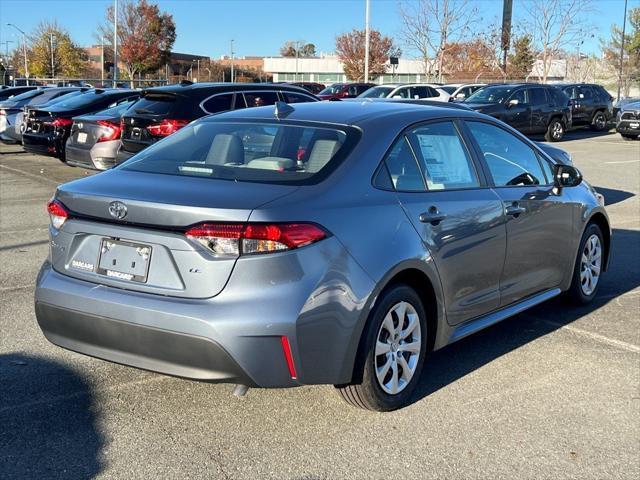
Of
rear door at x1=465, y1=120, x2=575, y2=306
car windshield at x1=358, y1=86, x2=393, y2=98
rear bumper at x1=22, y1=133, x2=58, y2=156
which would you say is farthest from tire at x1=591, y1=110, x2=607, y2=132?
rear door at x1=465, y1=120, x2=575, y2=306

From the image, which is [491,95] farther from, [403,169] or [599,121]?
[403,169]

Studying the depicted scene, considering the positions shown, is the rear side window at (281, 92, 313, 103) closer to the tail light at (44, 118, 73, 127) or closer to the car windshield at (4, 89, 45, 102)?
the tail light at (44, 118, 73, 127)

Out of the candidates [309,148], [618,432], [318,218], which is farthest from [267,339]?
[618,432]

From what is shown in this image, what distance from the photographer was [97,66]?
88938 millimetres

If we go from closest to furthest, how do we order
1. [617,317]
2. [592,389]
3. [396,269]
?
[396,269] → [592,389] → [617,317]

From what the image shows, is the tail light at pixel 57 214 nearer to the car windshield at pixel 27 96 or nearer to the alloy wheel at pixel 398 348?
the alloy wheel at pixel 398 348

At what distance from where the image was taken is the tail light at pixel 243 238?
3.46m

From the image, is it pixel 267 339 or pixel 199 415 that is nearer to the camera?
pixel 267 339

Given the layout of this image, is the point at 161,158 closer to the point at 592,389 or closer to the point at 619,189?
the point at 592,389

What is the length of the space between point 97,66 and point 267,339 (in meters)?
91.6

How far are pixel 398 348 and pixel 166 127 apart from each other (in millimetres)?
7121

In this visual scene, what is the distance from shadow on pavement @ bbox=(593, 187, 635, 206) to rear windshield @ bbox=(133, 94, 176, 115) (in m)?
6.88

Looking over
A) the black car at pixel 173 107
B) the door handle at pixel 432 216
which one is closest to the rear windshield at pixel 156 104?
the black car at pixel 173 107

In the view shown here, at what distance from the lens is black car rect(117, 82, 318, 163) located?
Answer: 34.6 feet
